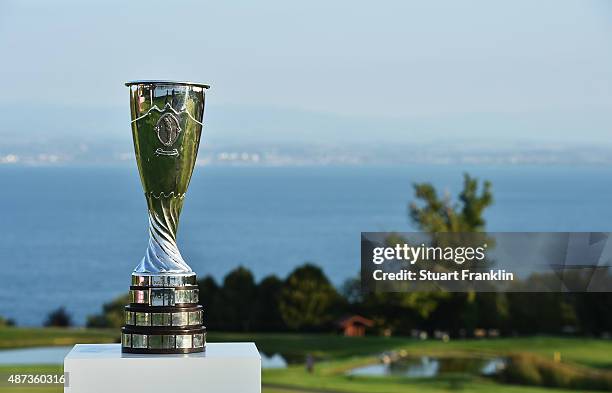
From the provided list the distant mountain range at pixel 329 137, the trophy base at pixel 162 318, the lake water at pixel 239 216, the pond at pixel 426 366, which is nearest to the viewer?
the trophy base at pixel 162 318

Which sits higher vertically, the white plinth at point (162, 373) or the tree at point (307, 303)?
the tree at point (307, 303)

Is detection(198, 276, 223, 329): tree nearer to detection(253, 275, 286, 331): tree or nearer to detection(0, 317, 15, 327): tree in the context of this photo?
detection(253, 275, 286, 331): tree

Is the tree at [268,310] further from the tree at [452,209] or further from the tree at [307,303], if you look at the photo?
the tree at [452,209]

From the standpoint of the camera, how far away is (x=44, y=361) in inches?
346

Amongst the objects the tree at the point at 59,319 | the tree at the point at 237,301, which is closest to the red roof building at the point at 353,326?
the tree at the point at 237,301

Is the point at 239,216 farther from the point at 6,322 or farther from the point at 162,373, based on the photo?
the point at 162,373

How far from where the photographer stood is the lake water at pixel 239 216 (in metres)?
9.60

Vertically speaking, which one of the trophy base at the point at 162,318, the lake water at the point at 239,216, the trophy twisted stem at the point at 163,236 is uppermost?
the lake water at the point at 239,216

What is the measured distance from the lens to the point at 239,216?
10.4 metres

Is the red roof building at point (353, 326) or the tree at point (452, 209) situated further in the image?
the tree at point (452, 209)

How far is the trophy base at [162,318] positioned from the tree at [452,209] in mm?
6657

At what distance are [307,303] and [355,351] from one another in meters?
0.65

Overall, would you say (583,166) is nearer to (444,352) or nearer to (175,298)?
(444,352)

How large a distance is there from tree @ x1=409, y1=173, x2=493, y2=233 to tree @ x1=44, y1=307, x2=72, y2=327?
3.28 m
